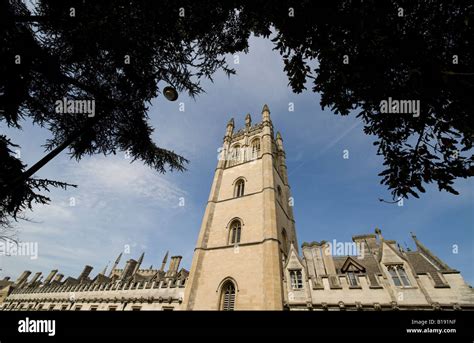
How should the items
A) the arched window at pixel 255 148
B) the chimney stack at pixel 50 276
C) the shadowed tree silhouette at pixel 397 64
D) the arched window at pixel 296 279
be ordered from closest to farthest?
the shadowed tree silhouette at pixel 397 64 < the arched window at pixel 296 279 < the arched window at pixel 255 148 < the chimney stack at pixel 50 276

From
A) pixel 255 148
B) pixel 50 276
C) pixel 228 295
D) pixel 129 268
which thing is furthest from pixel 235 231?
pixel 50 276

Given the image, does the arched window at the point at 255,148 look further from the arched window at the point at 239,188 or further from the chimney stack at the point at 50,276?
the chimney stack at the point at 50,276

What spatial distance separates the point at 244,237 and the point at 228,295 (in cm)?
403

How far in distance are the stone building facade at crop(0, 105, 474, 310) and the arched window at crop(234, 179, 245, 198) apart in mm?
103

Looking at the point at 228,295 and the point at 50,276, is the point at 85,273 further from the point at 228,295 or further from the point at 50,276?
the point at 228,295

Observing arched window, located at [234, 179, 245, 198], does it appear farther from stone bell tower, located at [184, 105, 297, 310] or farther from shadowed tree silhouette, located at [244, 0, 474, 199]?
shadowed tree silhouette, located at [244, 0, 474, 199]

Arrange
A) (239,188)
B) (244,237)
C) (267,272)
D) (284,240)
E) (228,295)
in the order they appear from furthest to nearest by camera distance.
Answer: (239,188) → (284,240) → (244,237) → (228,295) → (267,272)

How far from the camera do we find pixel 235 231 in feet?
55.8

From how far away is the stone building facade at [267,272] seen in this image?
10.4 meters

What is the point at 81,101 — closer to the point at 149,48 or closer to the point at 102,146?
the point at 102,146

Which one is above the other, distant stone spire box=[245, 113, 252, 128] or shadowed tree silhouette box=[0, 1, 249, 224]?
distant stone spire box=[245, 113, 252, 128]

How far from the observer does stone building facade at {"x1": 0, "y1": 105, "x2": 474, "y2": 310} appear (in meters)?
10.4

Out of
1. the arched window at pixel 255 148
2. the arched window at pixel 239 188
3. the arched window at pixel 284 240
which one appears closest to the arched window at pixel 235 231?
the arched window at pixel 239 188

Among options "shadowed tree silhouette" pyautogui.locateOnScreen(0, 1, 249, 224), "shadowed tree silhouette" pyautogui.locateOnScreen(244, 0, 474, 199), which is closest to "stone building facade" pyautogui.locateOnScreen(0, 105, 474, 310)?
"shadowed tree silhouette" pyautogui.locateOnScreen(244, 0, 474, 199)
